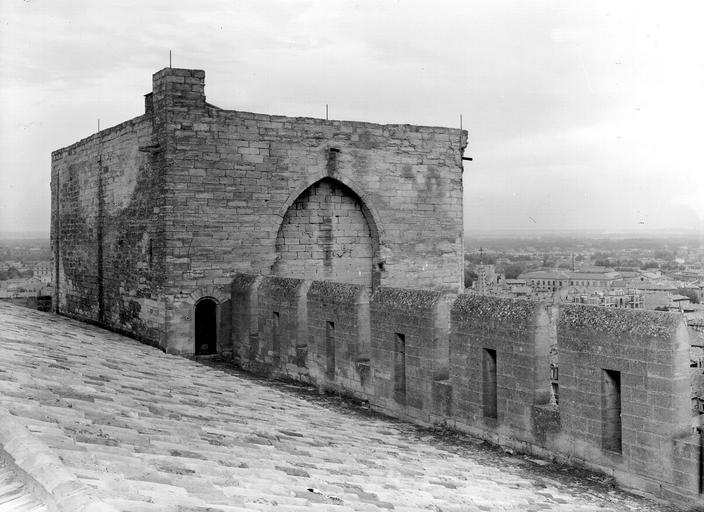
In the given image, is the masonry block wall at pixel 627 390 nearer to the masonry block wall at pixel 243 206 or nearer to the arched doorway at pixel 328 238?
the masonry block wall at pixel 243 206

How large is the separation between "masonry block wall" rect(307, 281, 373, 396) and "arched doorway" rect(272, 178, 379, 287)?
4.10 meters

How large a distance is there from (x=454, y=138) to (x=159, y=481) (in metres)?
13.5

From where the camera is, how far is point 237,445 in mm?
5391

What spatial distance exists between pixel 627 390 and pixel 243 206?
8877 mm

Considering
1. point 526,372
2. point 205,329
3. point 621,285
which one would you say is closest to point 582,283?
point 621,285

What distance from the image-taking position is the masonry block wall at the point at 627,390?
5871mm

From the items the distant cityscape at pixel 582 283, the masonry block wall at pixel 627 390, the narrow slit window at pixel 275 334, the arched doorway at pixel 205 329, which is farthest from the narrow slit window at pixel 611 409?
the arched doorway at pixel 205 329

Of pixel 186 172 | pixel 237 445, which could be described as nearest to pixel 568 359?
pixel 237 445

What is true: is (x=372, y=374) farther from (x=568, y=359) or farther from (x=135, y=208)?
(x=135, y=208)

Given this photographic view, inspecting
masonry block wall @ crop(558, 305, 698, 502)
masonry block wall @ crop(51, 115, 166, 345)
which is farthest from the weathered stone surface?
masonry block wall @ crop(51, 115, 166, 345)

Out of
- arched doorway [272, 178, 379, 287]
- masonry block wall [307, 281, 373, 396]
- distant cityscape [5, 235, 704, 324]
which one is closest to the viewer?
masonry block wall [307, 281, 373, 396]

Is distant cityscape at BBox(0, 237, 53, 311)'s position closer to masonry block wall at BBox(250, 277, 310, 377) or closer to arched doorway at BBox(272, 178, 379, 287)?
arched doorway at BBox(272, 178, 379, 287)

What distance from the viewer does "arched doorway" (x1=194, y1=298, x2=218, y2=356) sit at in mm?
13695

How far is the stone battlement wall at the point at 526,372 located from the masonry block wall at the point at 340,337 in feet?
0.05
